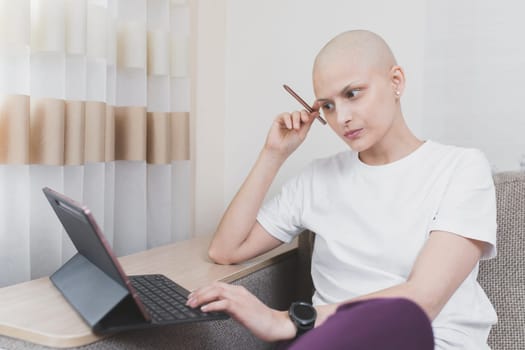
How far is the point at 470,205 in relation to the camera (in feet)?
3.24

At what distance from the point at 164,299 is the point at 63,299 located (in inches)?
6.9

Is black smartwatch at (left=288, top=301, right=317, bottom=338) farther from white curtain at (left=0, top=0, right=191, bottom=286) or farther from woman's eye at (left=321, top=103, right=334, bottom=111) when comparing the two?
white curtain at (left=0, top=0, right=191, bottom=286)

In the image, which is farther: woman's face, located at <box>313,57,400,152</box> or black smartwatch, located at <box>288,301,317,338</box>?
woman's face, located at <box>313,57,400,152</box>

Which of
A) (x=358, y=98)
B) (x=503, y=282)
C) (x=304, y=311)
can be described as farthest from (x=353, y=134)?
(x=503, y=282)

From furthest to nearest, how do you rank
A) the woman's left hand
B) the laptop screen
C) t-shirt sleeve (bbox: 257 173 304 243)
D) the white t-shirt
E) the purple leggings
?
t-shirt sleeve (bbox: 257 173 304 243), the white t-shirt, the woman's left hand, the laptop screen, the purple leggings

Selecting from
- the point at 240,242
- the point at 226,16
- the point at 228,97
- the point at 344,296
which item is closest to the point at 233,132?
the point at 228,97

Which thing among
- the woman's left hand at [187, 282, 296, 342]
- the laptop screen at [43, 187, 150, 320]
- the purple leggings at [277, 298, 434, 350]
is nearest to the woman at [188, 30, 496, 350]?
the woman's left hand at [187, 282, 296, 342]

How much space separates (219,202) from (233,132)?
25cm

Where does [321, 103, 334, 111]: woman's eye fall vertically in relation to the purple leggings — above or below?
above

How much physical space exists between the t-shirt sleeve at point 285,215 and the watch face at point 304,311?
1.06 feet

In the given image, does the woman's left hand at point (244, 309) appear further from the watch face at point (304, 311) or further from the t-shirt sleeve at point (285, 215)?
the t-shirt sleeve at point (285, 215)

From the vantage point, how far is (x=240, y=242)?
1.23 meters

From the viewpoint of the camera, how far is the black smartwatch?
0.91 meters

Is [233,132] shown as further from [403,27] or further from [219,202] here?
[403,27]
